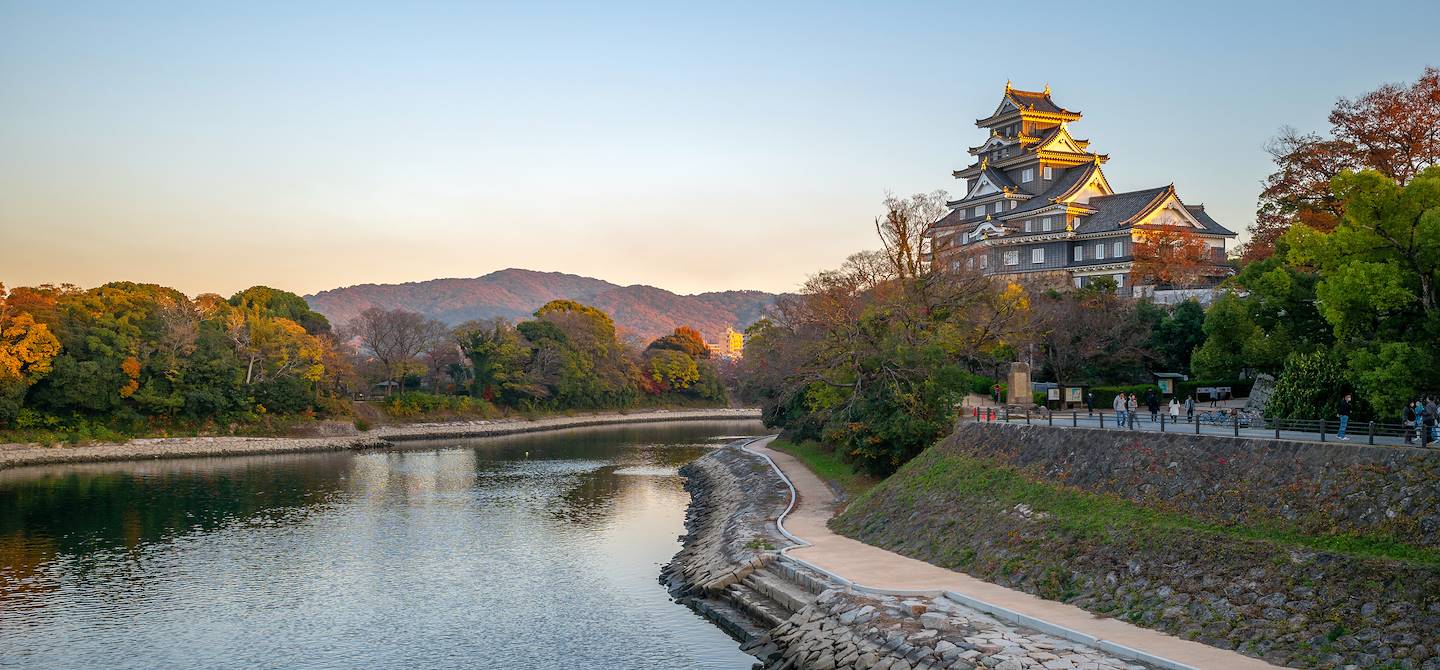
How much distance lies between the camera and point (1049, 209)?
2584 inches

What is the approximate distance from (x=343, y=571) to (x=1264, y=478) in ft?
74.9

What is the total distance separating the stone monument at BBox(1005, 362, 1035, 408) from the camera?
3512 centimetres

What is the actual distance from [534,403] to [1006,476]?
230 feet

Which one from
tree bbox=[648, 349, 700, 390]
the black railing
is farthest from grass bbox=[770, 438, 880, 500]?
tree bbox=[648, 349, 700, 390]

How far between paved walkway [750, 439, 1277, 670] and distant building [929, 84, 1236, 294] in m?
31.1

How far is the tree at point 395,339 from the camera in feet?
279

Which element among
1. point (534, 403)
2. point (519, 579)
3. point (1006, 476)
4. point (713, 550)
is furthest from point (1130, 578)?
point (534, 403)

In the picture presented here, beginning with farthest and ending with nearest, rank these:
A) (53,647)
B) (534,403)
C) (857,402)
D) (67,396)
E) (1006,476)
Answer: (534,403), (67,396), (857,402), (1006,476), (53,647)

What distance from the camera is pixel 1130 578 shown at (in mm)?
18609

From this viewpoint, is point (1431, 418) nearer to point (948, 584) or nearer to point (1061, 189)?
point (948, 584)

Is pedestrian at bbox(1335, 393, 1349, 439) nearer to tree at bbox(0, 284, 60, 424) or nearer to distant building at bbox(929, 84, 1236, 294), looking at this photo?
distant building at bbox(929, 84, 1236, 294)

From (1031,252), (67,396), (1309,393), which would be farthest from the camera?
(1031,252)

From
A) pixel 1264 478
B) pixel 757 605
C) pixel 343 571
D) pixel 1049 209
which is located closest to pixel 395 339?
pixel 1049 209

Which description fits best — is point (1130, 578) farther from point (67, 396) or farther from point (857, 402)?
point (67, 396)
